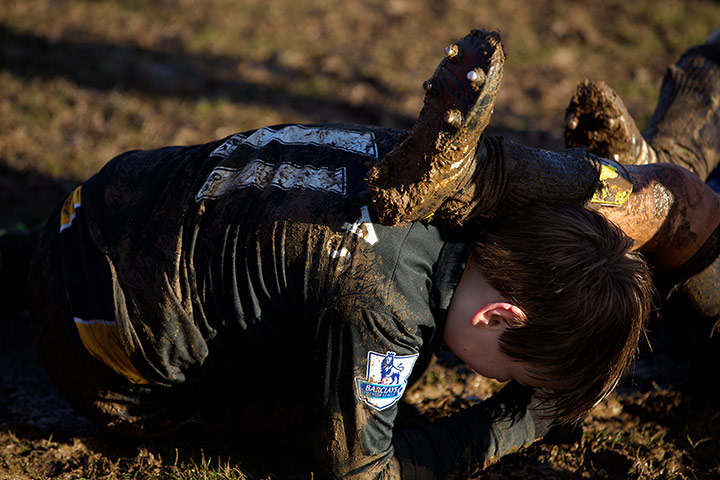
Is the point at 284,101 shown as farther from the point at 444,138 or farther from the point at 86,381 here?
the point at 444,138

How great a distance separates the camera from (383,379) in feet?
5.93

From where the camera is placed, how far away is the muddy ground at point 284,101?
7.80 ft

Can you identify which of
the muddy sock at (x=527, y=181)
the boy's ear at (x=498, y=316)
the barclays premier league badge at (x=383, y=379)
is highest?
the muddy sock at (x=527, y=181)

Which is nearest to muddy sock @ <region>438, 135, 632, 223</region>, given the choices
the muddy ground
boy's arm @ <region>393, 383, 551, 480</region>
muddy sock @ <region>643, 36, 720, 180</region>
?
boy's arm @ <region>393, 383, 551, 480</region>

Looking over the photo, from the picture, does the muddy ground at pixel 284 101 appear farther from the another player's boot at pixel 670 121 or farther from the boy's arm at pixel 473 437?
the another player's boot at pixel 670 121

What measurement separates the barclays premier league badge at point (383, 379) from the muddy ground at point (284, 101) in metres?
0.65

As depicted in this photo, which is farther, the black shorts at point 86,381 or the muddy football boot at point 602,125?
the muddy football boot at point 602,125

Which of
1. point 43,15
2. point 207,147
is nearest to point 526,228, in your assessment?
point 207,147

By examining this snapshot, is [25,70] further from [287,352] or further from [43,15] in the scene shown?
[287,352]

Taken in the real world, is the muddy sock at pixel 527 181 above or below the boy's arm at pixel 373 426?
above

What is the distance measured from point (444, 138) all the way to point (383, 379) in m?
0.69

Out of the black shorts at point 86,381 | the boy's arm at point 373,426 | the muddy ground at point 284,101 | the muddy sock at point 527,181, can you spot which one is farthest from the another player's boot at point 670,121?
the black shorts at point 86,381

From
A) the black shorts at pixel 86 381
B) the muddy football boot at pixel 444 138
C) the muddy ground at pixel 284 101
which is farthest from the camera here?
the muddy ground at pixel 284 101

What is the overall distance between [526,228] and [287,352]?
0.85 m
